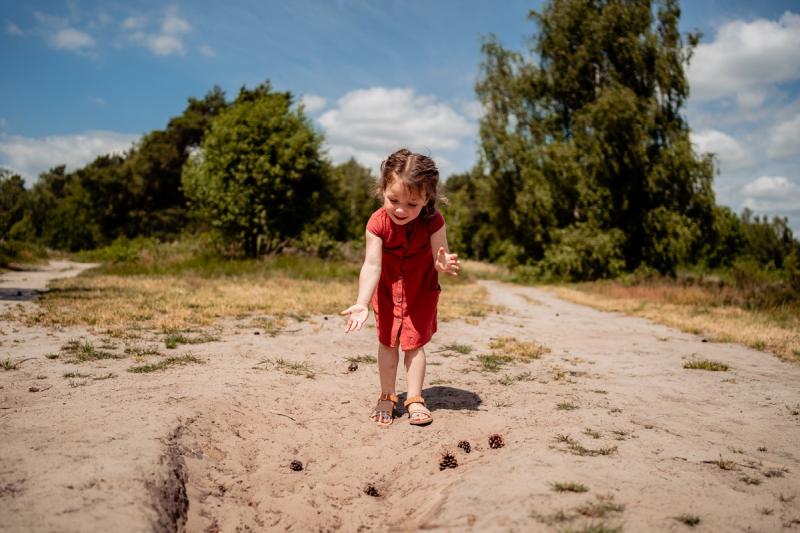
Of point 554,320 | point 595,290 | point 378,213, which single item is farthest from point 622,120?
point 378,213

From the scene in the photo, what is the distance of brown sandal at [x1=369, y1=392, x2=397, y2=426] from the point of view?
4.00 meters

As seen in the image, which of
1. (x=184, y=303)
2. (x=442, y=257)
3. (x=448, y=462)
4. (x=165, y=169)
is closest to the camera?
(x=448, y=462)

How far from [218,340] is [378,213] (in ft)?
10.6

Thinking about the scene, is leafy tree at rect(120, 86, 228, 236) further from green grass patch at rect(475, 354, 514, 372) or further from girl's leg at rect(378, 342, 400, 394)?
girl's leg at rect(378, 342, 400, 394)

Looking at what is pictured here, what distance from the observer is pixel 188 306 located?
8984mm

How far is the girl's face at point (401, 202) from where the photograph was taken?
3.82 m

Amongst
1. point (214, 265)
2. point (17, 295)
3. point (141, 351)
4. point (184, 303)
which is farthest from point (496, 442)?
point (214, 265)

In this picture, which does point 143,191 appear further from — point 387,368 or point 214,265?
point 387,368

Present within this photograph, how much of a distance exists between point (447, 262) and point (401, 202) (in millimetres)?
563

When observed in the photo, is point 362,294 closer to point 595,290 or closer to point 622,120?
point 595,290

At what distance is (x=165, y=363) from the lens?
16.5 feet

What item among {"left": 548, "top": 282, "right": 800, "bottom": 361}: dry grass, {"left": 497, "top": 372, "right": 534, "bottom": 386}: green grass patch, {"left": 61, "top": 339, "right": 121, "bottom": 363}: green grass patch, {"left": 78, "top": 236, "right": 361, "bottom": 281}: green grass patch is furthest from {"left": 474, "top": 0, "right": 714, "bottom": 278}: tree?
{"left": 61, "top": 339, "right": 121, "bottom": 363}: green grass patch

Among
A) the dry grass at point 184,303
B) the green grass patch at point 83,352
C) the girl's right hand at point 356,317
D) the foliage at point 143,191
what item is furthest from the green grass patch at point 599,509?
the foliage at point 143,191

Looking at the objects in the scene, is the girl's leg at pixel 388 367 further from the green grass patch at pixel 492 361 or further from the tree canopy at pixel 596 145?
the tree canopy at pixel 596 145
